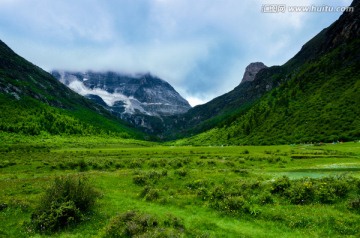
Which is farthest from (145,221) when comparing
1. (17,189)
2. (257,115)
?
(257,115)

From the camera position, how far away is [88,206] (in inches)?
1198

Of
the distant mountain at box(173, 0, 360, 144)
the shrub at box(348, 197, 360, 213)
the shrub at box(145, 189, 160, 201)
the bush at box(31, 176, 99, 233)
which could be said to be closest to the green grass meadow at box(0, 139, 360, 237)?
the shrub at box(348, 197, 360, 213)

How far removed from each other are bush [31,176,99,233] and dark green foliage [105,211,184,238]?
4538 millimetres

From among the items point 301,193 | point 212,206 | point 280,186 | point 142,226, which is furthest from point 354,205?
point 142,226

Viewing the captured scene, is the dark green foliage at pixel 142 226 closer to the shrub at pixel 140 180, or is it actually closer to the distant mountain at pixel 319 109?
the shrub at pixel 140 180

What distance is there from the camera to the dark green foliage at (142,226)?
78.3 feet

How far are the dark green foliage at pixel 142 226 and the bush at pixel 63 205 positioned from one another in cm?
454

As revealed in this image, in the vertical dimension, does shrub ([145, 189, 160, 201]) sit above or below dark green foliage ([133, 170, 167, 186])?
below

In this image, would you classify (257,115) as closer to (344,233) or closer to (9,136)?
(9,136)

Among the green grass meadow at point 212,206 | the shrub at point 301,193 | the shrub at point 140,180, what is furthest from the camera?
the shrub at point 140,180

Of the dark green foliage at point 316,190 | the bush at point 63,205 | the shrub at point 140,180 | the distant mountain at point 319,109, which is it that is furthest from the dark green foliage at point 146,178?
the distant mountain at point 319,109

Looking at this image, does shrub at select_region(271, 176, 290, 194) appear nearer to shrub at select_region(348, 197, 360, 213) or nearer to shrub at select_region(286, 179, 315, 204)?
shrub at select_region(286, 179, 315, 204)

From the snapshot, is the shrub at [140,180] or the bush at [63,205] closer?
the bush at [63,205]

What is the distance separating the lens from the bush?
26922 millimetres
